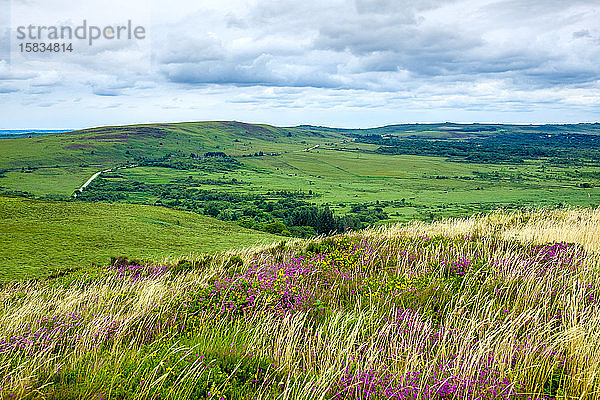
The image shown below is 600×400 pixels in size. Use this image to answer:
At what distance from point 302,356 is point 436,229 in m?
8.91

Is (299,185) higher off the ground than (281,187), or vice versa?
(299,185)

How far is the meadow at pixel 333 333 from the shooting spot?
364 cm

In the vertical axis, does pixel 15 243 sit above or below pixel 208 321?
below

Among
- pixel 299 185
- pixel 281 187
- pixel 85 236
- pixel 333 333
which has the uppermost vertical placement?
pixel 333 333

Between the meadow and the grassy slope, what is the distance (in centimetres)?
623

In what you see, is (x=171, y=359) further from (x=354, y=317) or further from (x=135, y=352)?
(x=354, y=317)

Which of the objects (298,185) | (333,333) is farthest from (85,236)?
(298,185)

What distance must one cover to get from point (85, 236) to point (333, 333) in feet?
51.9

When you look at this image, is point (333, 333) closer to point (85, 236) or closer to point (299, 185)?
point (85, 236)

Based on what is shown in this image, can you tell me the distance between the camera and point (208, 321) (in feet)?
17.4

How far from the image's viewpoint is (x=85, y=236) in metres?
17.6

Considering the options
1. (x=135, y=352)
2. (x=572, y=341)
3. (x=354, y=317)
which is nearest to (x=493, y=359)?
(x=572, y=341)

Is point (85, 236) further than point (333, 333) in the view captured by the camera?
Yes

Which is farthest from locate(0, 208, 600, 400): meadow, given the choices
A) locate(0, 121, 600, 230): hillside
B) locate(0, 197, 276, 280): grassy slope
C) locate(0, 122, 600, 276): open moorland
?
locate(0, 121, 600, 230): hillside
